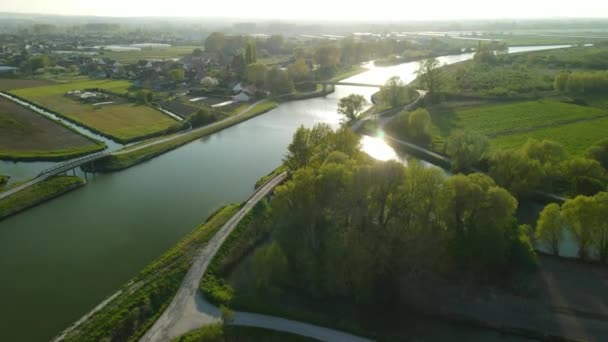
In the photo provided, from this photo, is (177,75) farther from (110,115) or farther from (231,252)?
(231,252)

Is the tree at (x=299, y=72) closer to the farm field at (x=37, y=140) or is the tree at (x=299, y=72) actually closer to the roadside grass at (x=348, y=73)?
the roadside grass at (x=348, y=73)

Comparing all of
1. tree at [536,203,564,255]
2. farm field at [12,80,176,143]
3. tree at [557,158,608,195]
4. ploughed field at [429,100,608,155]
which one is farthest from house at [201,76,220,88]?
tree at [536,203,564,255]

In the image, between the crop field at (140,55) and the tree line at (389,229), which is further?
the crop field at (140,55)

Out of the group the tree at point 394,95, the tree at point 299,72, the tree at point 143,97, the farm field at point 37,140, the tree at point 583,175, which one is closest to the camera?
the tree at point 583,175

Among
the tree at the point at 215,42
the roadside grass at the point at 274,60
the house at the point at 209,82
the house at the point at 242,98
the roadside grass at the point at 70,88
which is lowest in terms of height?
the house at the point at 242,98

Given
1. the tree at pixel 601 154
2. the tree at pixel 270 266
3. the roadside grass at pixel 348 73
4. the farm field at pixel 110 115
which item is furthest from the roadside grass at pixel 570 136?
the roadside grass at pixel 348 73

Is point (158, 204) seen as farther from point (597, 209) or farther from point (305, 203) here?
point (597, 209)

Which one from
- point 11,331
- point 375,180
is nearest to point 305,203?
point 375,180

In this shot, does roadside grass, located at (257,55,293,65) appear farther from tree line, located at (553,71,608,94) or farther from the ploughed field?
tree line, located at (553,71,608,94)
